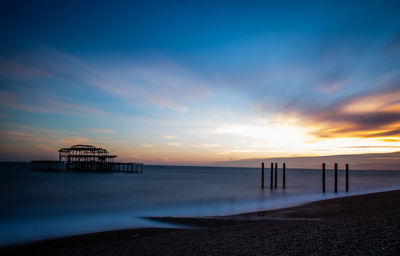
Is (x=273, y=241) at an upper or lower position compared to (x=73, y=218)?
upper

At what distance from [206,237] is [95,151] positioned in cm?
8509

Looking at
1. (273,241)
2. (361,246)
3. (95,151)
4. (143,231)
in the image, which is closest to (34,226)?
(143,231)

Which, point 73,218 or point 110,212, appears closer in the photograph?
point 73,218

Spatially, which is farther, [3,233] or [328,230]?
[3,233]

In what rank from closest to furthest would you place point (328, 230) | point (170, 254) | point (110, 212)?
point (170, 254)
point (328, 230)
point (110, 212)

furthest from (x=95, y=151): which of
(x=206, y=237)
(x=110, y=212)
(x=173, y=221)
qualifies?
(x=206, y=237)

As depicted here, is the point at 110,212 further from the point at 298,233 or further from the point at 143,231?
the point at 298,233

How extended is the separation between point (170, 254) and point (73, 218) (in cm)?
1250

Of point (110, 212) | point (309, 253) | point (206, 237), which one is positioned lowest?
point (110, 212)

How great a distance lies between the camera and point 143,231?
11.4 meters

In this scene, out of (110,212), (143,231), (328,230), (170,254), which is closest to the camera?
(170,254)

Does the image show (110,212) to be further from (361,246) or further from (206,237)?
(361,246)

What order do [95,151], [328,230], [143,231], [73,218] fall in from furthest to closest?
[95,151]
[73,218]
[143,231]
[328,230]

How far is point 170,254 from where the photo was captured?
6.86 metres
